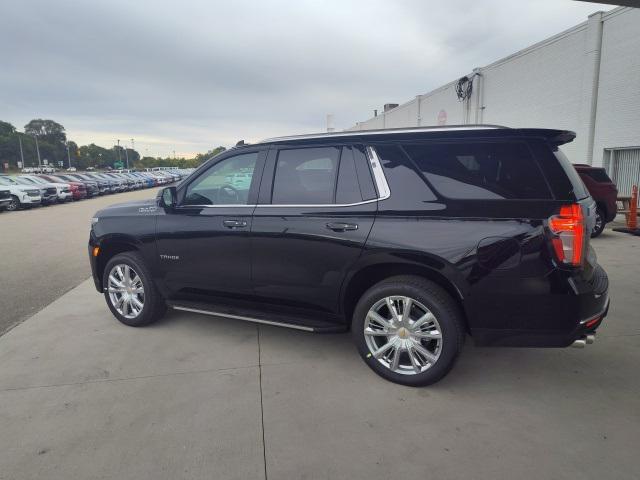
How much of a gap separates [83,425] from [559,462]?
295cm

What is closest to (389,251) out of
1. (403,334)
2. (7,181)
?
(403,334)

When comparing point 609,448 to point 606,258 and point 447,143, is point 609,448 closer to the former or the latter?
point 447,143

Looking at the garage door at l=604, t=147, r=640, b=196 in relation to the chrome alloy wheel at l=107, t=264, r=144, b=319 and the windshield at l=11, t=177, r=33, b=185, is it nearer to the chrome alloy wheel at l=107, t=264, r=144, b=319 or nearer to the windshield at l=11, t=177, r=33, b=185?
the chrome alloy wheel at l=107, t=264, r=144, b=319

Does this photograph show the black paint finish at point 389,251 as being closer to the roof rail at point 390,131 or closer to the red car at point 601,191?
the roof rail at point 390,131

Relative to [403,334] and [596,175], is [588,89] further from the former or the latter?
[403,334]

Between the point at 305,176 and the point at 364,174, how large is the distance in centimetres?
57

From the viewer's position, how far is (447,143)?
3.21 meters

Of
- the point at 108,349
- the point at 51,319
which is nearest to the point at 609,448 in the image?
the point at 108,349

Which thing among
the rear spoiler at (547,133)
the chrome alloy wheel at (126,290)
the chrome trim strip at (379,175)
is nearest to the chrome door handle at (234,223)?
the chrome trim strip at (379,175)

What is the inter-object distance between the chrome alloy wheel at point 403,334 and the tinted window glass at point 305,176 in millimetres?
974

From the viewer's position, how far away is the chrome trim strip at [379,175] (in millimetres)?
3359

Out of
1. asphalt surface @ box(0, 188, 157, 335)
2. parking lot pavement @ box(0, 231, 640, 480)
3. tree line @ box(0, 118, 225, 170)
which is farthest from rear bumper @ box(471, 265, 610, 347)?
tree line @ box(0, 118, 225, 170)

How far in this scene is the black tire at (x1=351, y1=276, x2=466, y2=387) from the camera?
3152mm

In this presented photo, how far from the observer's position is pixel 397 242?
3.23 metres
